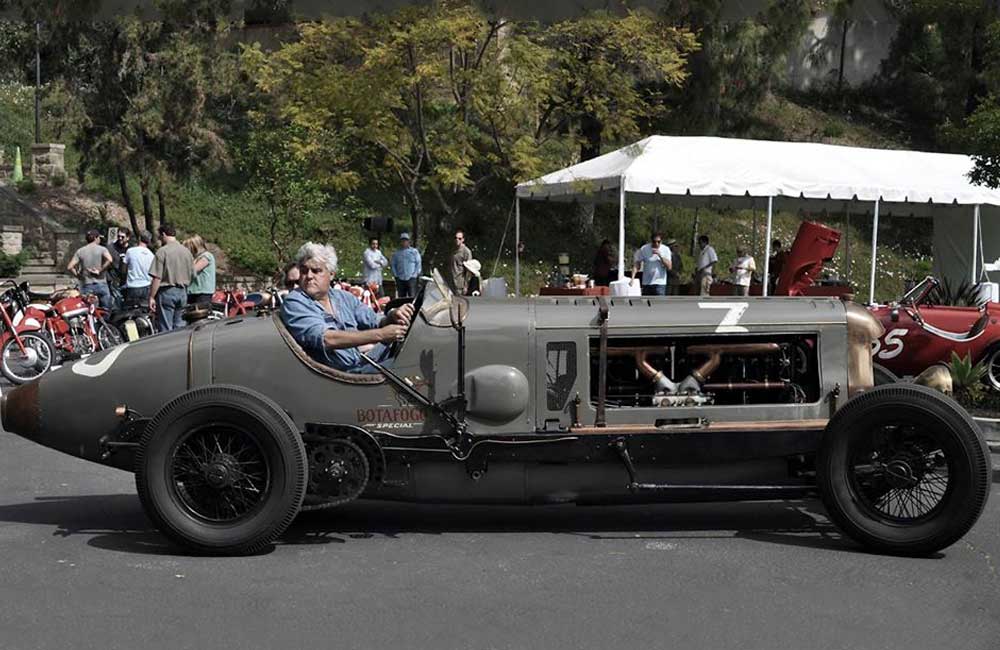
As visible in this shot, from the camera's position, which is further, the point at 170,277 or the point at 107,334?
the point at 107,334

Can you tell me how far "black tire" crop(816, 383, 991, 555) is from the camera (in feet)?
19.2

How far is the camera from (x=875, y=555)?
5.99 meters

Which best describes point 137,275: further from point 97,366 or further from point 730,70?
point 730,70

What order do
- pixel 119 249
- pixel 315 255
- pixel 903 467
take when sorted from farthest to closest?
pixel 119 249
pixel 315 255
pixel 903 467

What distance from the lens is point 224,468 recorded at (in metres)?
5.84

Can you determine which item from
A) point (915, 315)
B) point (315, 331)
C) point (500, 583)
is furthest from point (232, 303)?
point (500, 583)

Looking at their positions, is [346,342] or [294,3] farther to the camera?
[294,3]

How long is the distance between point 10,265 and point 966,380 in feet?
73.6

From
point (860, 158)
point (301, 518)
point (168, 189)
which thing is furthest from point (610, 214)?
point (301, 518)

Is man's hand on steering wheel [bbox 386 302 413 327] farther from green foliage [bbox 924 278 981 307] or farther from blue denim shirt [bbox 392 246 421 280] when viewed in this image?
blue denim shirt [bbox 392 246 421 280]

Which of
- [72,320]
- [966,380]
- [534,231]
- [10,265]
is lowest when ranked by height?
[966,380]

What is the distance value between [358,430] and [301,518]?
1019 millimetres

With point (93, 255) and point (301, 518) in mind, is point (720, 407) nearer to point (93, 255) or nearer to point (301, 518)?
point (301, 518)

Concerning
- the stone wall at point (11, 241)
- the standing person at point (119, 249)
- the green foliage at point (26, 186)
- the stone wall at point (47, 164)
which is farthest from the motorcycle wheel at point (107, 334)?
the stone wall at point (47, 164)
